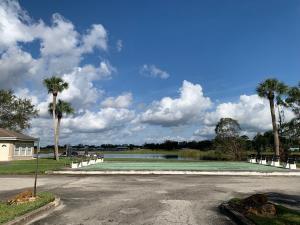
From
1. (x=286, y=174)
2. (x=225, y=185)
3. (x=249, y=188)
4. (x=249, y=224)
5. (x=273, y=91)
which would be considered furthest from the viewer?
(x=273, y=91)

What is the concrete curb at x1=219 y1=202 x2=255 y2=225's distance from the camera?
34.9 feet

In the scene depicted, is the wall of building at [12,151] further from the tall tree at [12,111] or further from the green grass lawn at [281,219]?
the green grass lawn at [281,219]

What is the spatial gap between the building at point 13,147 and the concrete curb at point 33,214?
4063 centimetres

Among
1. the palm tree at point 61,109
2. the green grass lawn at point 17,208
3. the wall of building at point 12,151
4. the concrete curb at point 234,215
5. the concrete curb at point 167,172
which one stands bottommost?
the concrete curb at point 234,215

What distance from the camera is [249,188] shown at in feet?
65.1

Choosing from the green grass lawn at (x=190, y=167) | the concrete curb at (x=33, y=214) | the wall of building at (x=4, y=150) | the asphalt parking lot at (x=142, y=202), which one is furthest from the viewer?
the wall of building at (x=4, y=150)

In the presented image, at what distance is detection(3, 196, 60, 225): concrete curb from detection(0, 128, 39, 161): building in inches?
1600

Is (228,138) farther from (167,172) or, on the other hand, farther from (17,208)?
(17,208)

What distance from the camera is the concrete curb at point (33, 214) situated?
34.2 feet

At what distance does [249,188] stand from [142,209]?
8508 millimetres

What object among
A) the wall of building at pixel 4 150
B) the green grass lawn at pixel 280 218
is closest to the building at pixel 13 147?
the wall of building at pixel 4 150

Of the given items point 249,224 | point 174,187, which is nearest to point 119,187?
point 174,187

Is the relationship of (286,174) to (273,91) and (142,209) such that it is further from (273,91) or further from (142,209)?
(273,91)

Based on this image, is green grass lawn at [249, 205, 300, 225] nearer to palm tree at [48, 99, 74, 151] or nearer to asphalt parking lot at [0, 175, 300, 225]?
asphalt parking lot at [0, 175, 300, 225]
